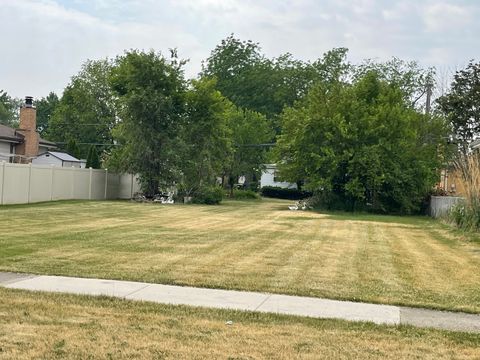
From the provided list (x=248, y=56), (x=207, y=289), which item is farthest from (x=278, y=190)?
(x=207, y=289)

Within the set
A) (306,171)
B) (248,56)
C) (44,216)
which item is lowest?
(44,216)

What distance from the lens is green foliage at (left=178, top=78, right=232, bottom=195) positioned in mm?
36344

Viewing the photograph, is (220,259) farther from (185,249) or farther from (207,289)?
(207,289)

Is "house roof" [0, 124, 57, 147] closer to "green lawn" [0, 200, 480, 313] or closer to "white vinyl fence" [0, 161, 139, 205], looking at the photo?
"white vinyl fence" [0, 161, 139, 205]

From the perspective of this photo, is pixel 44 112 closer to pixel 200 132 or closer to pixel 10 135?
pixel 10 135

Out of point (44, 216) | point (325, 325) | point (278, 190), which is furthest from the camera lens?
point (278, 190)

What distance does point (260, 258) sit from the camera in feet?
37.3

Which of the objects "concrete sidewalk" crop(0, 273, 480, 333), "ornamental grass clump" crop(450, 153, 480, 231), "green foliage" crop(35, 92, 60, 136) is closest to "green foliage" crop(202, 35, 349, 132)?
"green foliage" crop(35, 92, 60, 136)

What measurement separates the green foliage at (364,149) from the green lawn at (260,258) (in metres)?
13.0

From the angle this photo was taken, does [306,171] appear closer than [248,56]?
Yes

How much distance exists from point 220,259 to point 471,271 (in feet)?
15.5

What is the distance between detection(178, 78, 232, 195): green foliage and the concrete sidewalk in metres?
27.7

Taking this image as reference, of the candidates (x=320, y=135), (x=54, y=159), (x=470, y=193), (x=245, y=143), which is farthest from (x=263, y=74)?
(x=470, y=193)

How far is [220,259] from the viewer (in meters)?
11.0
